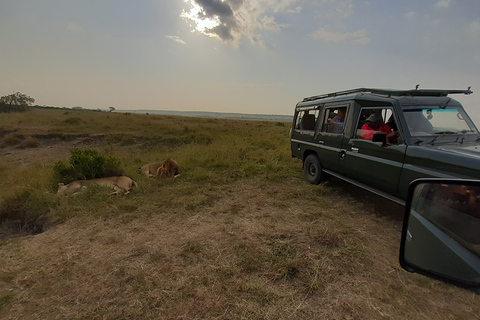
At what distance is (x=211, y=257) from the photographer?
9.62ft

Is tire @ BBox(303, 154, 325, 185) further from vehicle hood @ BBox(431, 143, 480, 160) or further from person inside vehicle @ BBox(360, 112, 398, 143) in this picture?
vehicle hood @ BBox(431, 143, 480, 160)

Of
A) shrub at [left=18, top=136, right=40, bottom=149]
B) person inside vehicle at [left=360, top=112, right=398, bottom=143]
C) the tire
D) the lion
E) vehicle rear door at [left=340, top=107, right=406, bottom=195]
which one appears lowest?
shrub at [left=18, top=136, right=40, bottom=149]

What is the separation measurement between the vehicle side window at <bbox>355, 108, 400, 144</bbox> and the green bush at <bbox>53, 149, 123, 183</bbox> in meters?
6.24

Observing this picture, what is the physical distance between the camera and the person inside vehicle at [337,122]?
4.90 m

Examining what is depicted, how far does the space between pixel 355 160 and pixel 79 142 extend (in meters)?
16.3

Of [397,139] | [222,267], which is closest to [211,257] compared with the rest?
[222,267]

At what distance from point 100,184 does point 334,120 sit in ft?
18.7

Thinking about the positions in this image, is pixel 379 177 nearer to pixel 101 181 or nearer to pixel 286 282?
pixel 286 282

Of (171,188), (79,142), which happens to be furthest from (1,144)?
(171,188)

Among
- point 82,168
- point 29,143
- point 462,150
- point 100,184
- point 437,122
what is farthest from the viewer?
point 29,143

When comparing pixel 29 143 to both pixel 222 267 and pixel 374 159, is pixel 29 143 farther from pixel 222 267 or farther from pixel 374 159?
pixel 374 159

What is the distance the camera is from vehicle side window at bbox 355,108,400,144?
12.7ft

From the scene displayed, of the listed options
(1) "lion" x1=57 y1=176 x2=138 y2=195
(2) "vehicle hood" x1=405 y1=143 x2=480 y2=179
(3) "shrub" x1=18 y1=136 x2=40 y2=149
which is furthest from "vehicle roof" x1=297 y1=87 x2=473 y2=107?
(3) "shrub" x1=18 y1=136 x2=40 y2=149

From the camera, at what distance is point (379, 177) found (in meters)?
3.74
